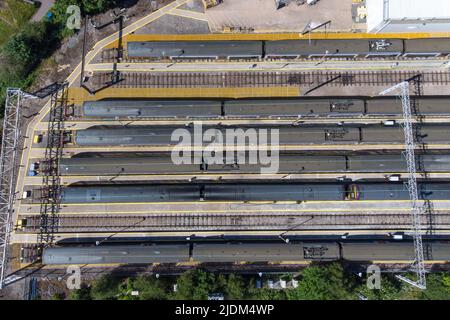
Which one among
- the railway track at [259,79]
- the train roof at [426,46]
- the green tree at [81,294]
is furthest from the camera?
the railway track at [259,79]

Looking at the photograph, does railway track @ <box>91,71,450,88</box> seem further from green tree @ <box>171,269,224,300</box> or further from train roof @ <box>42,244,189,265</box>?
green tree @ <box>171,269,224,300</box>

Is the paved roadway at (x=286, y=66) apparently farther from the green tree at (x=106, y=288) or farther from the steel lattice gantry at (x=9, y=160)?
the green tree at (x=106, y=288)

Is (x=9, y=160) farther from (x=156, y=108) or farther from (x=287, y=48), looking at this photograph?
(x=287, y=48)

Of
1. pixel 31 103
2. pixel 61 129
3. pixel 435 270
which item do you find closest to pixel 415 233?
pixel 435 270

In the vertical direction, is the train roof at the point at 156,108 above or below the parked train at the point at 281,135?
above

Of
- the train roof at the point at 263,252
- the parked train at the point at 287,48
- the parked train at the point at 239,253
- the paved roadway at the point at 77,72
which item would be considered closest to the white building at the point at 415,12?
the parked train at the point at 287,48

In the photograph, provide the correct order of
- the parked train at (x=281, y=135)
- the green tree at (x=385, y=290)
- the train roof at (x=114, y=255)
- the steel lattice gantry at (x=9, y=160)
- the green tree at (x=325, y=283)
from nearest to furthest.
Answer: the green tree at (x=325, y=283) < the train roof at (x=114, y=255) < the green tree at (x=385, y=290) < the steel lattice gantry at (x=9, y=160) < the parked train at (x=281, y=135)

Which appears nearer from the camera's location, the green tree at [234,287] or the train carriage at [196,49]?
the green tree at [234,287]

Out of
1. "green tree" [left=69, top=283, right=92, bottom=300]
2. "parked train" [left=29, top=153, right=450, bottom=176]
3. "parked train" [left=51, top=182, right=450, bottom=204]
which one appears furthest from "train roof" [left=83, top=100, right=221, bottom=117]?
"green tree" [left=69, top=283, right=92, bottom=300]
